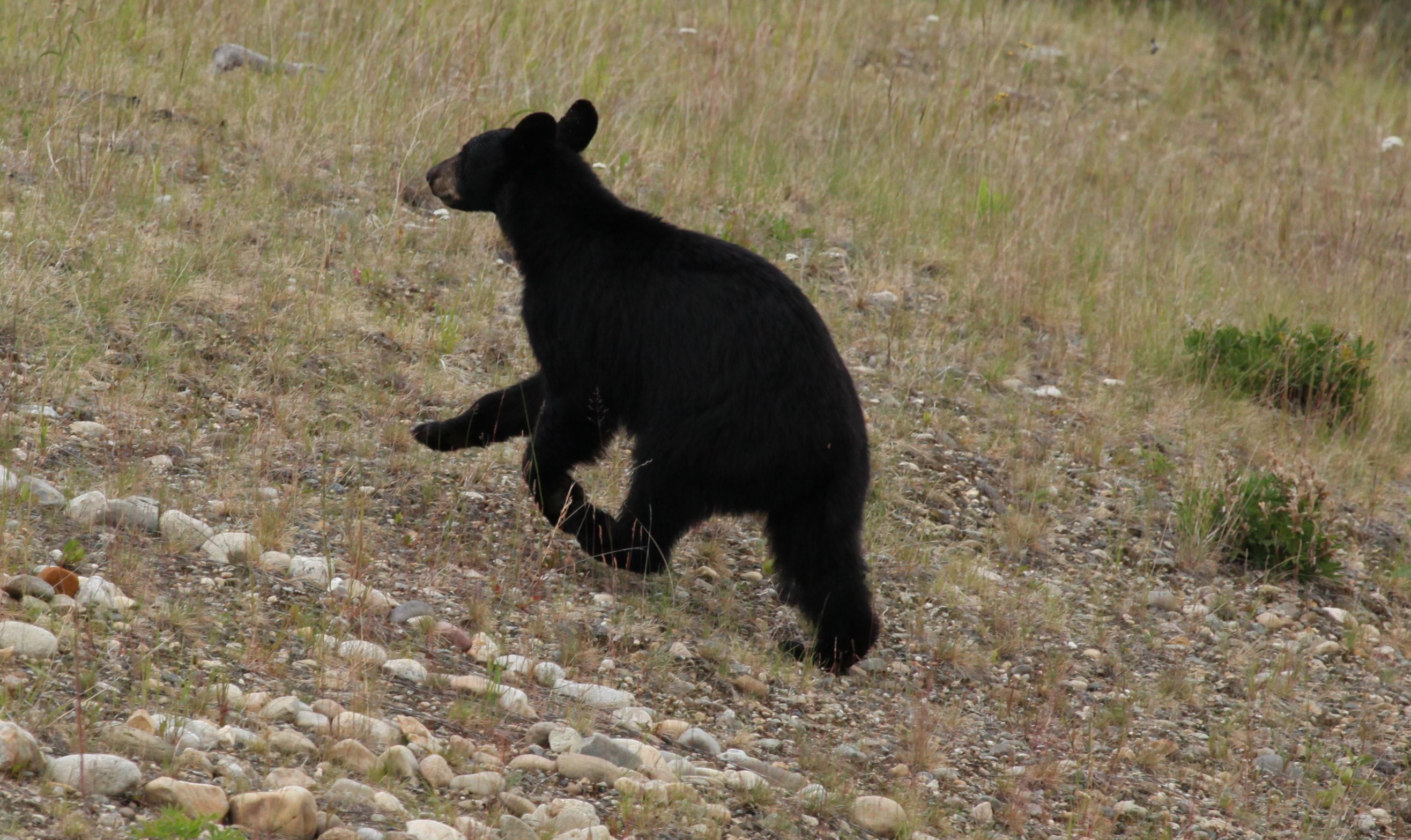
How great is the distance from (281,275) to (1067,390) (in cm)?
400

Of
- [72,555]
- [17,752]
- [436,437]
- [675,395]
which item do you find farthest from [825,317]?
[17,752]

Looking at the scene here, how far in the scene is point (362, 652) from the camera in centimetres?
368

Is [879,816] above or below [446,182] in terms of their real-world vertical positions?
below

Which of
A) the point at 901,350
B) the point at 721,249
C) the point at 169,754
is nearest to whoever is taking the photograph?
the point at 169,754

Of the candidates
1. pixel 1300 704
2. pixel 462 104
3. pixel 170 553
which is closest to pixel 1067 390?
pixel 1300 704

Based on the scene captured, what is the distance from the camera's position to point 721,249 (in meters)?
4.71

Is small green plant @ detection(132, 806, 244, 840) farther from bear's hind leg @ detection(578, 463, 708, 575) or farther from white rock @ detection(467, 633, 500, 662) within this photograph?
bear's hind leg @ detection(578, 463, 708, 575)

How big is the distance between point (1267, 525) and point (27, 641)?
4.94m

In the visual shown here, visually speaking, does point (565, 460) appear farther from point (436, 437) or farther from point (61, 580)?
point (61, 580)

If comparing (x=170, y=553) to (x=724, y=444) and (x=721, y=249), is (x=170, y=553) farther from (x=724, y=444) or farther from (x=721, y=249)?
(x=721, y=249)

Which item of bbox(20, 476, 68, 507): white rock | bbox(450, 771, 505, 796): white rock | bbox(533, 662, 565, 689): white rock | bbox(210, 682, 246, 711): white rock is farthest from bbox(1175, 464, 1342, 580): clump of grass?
bbox(20, 476, 68, 507): white rock

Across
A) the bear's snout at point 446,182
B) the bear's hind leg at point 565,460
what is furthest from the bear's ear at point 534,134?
the bear's hind leg at point 565,460

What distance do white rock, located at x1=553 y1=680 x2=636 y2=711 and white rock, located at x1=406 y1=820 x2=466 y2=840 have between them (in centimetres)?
98

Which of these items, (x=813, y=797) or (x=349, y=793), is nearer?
(x=349, y=793)
